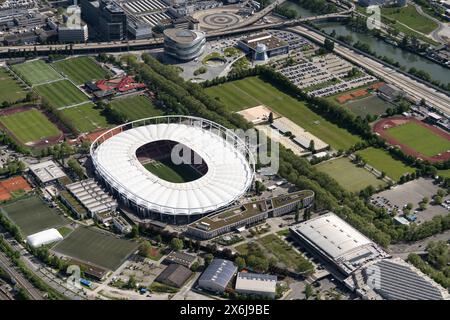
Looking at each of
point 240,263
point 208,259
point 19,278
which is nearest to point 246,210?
point 240,263

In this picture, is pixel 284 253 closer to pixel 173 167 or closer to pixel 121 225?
pixel 121 225

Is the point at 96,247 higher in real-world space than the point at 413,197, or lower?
higher

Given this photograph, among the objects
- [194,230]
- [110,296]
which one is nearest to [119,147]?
[194,230]

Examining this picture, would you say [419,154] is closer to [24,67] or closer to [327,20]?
[327,20]

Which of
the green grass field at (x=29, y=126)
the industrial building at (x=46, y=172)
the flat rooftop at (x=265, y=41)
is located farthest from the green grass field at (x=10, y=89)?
the flat rooftop at (x=265, y=41)

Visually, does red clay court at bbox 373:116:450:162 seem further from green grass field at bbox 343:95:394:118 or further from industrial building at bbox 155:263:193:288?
industrial building at bbox 155:263:193:288

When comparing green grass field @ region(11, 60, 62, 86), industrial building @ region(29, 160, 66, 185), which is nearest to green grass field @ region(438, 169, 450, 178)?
industrial building @ region(29, 160, 66, 185)
